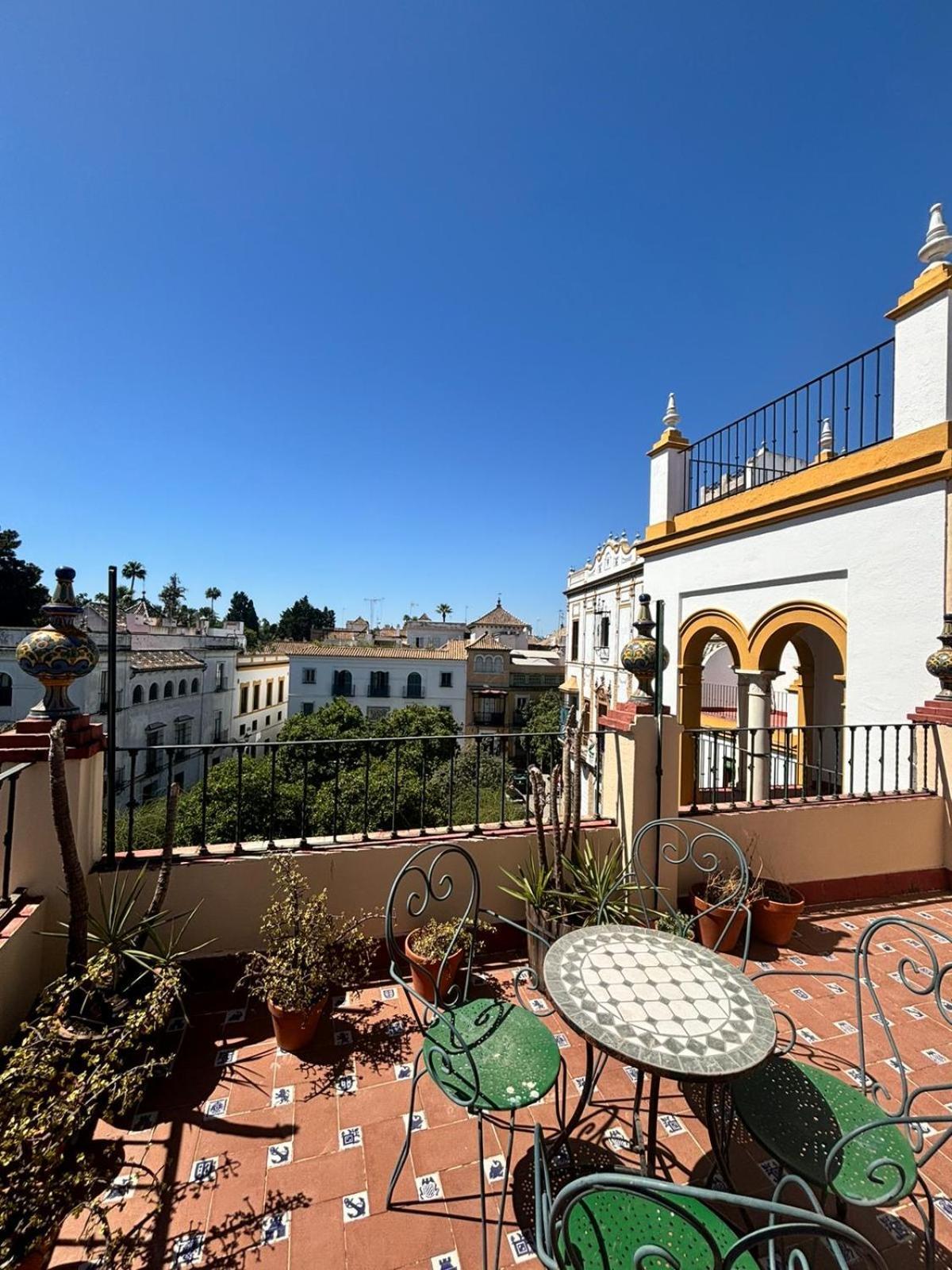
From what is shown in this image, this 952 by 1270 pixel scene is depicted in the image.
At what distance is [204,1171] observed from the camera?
1824 millimetres

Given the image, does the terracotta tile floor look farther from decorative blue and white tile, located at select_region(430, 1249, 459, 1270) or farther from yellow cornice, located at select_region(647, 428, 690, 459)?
yellow cornice, located at select_region(647, 428, 690, 459)

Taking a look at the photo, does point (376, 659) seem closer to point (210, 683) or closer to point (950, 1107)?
point (210, 683)

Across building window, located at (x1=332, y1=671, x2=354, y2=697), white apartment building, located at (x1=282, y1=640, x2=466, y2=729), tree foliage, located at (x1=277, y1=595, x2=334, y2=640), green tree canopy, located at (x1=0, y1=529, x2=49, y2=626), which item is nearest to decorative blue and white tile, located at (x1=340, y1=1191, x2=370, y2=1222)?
white apartment building, located at (x1=282, y1=640, x2=466, y2=729)

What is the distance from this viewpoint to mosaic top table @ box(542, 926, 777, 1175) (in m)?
1.42

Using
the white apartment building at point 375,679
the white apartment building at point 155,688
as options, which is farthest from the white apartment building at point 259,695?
the white apartment building at point 375,679

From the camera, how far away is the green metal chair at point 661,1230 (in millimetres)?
857

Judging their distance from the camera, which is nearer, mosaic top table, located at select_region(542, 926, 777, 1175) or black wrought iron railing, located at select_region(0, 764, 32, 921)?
mosaic top table, located at select_region(542, 926, 777, 1175)

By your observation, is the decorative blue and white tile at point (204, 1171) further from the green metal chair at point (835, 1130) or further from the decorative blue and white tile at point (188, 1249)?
the green metal chair at point (835, 1130)

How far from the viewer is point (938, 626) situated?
4211 mm

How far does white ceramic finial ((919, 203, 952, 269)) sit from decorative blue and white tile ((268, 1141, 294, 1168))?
23.4ft

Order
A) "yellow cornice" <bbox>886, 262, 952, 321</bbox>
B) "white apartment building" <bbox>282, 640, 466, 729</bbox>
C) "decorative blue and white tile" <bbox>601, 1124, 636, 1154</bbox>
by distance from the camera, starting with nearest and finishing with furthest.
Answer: "decorative blue and white tile" <bbox>601, 1124, 636, 1154</bbox>
"yellow cornice" <bbox>886, 262, 952, 321</bbox>
"white apartment building" <bbox>282, 640, 466, 729</bbox>

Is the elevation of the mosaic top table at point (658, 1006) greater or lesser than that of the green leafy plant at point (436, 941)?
greater

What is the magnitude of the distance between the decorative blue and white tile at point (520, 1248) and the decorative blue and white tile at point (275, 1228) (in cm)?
69

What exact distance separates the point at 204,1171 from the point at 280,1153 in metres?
0.25
